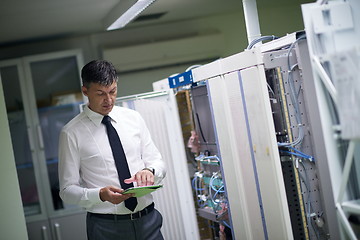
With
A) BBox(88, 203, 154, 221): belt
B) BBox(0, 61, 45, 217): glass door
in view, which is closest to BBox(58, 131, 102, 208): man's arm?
BBox(88, 203, 154, 221): belt

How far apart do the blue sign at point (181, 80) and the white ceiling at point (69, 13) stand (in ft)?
3.24

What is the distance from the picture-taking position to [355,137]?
2176mm


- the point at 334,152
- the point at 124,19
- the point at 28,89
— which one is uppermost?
the point at 124,19

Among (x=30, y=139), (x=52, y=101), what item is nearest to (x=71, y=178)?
(x=30, y=139)

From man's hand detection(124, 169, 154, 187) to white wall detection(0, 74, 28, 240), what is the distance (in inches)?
50.7

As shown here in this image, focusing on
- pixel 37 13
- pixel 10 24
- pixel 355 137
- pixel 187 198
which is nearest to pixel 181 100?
pixel 187 198

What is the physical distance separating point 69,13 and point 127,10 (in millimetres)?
892

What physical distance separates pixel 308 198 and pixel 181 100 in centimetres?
184

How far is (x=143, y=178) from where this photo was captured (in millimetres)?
2740

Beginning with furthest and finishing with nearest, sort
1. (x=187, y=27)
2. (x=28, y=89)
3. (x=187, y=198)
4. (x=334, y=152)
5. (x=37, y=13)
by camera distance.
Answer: (x=187, y=27), (x=28, y=89), (x=37, y=13), (x=187, y=198), (x=334, y=152)

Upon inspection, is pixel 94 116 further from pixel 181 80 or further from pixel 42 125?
pixel 42 125

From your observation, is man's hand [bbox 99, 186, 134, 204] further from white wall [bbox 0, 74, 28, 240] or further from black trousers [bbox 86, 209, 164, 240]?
white wall [bbox 0, 74, 28, 240]

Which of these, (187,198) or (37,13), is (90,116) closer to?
(187,198)

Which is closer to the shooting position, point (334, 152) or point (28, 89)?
point (334, 152)
